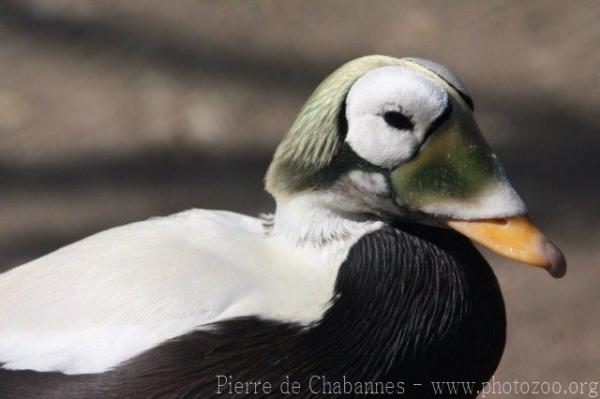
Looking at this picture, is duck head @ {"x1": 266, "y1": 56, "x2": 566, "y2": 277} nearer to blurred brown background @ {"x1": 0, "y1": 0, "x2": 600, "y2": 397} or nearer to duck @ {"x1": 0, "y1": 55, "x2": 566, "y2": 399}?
duck @ {"x1": 0, "y1": 55, "x2": 566, "y2": 399}

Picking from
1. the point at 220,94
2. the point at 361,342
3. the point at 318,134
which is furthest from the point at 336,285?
the point at 220,94

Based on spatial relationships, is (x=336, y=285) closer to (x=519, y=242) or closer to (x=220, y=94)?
(x=519, y=242)

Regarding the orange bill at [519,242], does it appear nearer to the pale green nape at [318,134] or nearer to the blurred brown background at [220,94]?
the pale green nape at [318,134]

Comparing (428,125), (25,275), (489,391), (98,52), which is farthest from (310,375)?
(98,52)

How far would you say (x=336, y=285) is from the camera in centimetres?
126

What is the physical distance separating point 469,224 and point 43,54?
1.48 metres

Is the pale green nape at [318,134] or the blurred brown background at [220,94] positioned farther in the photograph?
the blurred brown background at [220,94]

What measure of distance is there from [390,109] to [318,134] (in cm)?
11

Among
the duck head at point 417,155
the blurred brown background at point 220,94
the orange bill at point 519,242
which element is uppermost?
the blurred brown background at point 220,94

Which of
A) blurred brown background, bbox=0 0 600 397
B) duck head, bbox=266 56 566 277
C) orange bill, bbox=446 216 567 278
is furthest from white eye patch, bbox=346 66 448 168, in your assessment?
blurred brown background, bbox=0 0 600 397

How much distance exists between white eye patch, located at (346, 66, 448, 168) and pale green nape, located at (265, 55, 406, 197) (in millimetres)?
25

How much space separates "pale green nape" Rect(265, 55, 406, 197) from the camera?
4.03 feet

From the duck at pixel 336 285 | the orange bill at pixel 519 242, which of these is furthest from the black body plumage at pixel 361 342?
the orange bill at pixel 519 242

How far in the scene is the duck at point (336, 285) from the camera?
3.92 feet
